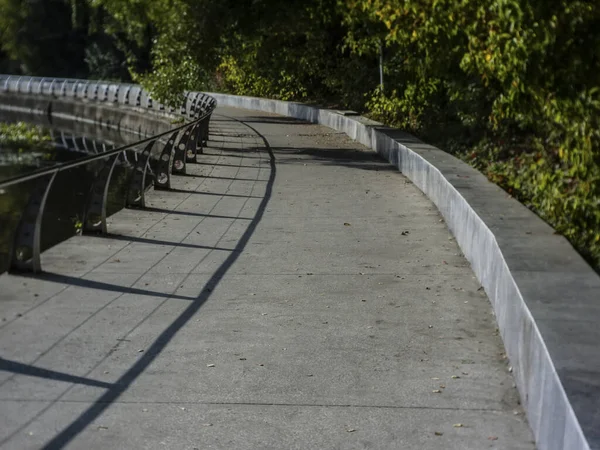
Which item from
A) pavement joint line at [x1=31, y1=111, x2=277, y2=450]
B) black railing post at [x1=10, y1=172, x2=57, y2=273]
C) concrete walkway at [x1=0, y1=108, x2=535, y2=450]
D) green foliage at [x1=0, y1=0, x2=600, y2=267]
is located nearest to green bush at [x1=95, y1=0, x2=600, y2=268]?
green foliage at [x1=0, y1=0, x2=600, y2=267]

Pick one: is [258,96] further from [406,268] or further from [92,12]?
[406,268]

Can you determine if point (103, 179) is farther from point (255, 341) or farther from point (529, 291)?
point (529, 291)

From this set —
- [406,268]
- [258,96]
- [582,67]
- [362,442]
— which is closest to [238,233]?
[406,268]

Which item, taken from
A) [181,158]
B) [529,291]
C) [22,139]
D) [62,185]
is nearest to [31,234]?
[529,291]

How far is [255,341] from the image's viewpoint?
838 cm

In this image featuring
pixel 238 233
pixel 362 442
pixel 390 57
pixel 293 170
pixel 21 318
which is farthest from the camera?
pixel 390 57

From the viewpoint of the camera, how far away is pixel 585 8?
1107 cm

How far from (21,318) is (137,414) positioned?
2.57 metres

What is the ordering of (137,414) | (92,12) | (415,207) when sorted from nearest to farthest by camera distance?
(137,414) < (415,207) < (92,12)

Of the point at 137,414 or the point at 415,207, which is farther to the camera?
the point at 415,207

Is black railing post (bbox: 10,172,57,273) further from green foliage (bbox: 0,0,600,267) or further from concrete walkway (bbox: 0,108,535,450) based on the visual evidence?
green foliage (bbox: 0,0,600,267)

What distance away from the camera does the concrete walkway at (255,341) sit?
253 inches

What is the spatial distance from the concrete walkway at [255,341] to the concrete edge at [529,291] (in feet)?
0.84

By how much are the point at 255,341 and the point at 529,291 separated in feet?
6.89
